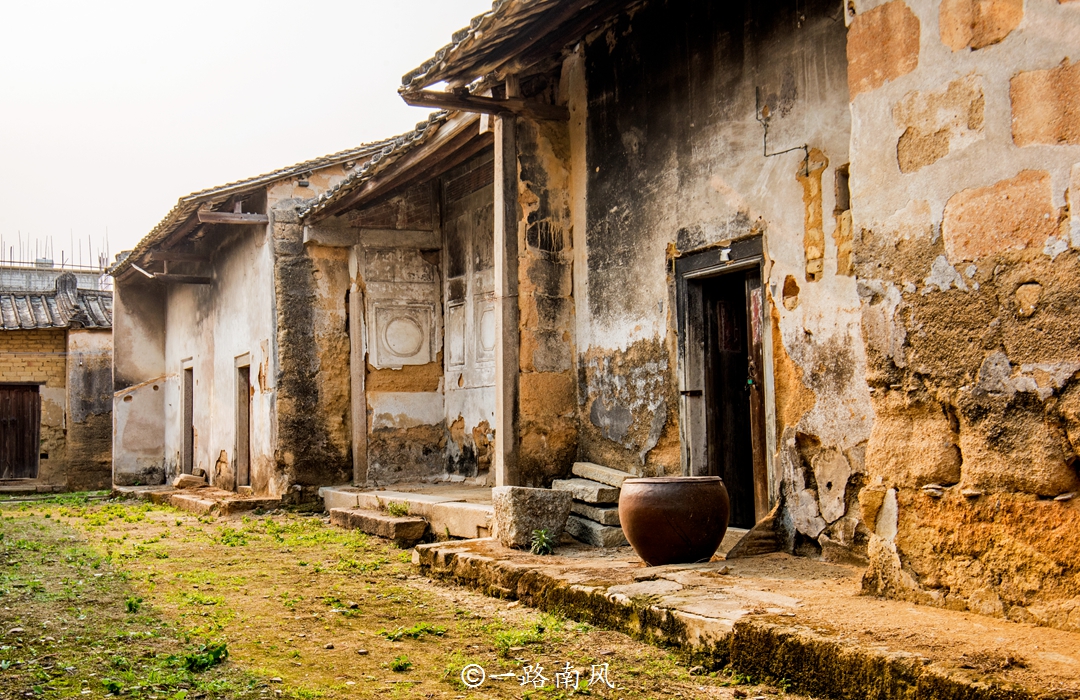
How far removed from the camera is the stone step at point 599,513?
255 inches

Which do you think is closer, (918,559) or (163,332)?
(918,559)

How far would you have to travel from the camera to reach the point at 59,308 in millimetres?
18828

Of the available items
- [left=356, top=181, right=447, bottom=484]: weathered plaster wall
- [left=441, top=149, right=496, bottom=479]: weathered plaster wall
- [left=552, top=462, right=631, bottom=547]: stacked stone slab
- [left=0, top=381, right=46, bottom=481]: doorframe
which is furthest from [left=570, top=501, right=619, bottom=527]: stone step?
[left=0, top=381, right=46, bottom=481]: doorframe

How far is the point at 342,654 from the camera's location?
14.0ft

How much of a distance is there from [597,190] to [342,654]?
4.20 m

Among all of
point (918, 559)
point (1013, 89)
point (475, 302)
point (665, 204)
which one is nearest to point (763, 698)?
point (918, 559)

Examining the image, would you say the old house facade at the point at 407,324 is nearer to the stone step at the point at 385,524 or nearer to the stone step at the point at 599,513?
the stone step at the point at 385,524

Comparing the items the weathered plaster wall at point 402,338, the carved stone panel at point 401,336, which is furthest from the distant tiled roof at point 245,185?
the carved stone panel at point 401,336

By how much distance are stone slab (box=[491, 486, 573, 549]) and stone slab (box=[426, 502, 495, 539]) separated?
60 centimetres

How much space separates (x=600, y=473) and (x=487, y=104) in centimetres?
287

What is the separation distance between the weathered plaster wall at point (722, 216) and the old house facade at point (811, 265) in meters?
0.02

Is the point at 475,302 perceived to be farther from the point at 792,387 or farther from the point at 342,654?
the point at 342,654

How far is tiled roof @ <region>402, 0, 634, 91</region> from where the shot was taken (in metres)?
6.07

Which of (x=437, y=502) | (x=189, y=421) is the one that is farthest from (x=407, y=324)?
→ (x=189, y=421)
